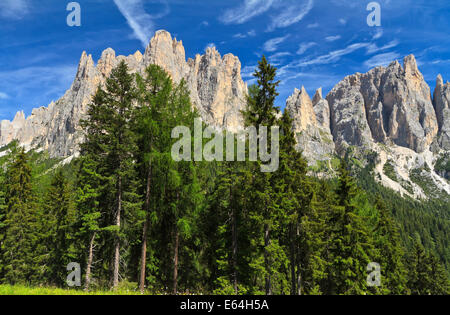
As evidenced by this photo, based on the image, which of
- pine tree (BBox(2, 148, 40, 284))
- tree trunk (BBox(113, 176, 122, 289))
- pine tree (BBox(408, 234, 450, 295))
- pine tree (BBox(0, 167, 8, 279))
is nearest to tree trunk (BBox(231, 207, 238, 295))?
tree trunk (BBox(113, 176, 122, 289))

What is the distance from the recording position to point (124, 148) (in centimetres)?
1714

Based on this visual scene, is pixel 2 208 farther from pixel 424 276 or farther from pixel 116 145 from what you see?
pixel 424 276

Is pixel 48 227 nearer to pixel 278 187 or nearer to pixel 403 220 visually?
pixel 278 187

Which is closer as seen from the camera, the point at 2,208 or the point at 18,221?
the point at 18,221

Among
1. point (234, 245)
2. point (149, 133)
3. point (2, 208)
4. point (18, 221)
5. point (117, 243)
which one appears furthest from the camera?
point (2, 208)

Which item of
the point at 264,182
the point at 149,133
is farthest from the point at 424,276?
the point at 149,133

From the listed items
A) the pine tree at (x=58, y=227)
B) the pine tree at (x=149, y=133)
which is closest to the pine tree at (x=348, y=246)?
the pine tree at (x=149, y=133)

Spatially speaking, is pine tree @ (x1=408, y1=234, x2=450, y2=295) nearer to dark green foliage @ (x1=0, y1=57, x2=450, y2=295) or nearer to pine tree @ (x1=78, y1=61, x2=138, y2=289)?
Answer: dark green foliage @ (x1=0, y1=57, x2=450, y2=295)

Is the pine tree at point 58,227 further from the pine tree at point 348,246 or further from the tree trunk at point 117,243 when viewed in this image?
the pine tree at point 348,246

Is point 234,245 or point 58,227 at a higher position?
point 58,227

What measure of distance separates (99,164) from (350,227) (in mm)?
18514
